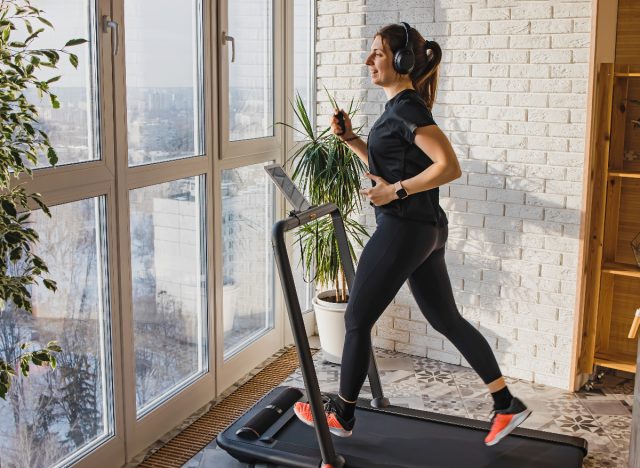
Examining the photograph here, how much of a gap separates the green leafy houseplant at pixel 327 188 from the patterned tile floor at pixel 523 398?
53cm

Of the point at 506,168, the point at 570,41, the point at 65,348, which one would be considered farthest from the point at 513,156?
the point at 65,348

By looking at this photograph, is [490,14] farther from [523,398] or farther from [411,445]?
[411,445]

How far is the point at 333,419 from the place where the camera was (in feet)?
10.3

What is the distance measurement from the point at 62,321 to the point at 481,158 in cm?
231

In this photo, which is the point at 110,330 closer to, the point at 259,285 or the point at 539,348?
the point at 259,285

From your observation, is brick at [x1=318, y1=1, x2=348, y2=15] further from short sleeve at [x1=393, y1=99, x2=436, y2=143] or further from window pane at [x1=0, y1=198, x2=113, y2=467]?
window pane at [x1=0, y1=198, x2=113, y2=467]

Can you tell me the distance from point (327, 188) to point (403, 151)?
4.37 ft

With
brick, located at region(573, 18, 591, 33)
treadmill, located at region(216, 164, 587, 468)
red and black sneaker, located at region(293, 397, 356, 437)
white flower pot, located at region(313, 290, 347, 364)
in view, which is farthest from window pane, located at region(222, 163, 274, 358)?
brick, located at region(573, 18, 591, 33)

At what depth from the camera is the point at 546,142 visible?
13.1 feet

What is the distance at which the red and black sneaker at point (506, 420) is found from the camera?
3.07 metres

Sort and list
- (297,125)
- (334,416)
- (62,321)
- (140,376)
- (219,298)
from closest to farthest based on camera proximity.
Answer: (62,321) < (334,416) < (140,376) < (219,298) < (297,125)

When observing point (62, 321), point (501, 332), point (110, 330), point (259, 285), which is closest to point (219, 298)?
point (259, 285)

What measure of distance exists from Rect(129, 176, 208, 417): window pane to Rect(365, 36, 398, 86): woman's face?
1.11m

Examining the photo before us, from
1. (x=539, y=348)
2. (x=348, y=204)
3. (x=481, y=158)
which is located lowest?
(x=539, y=348)
